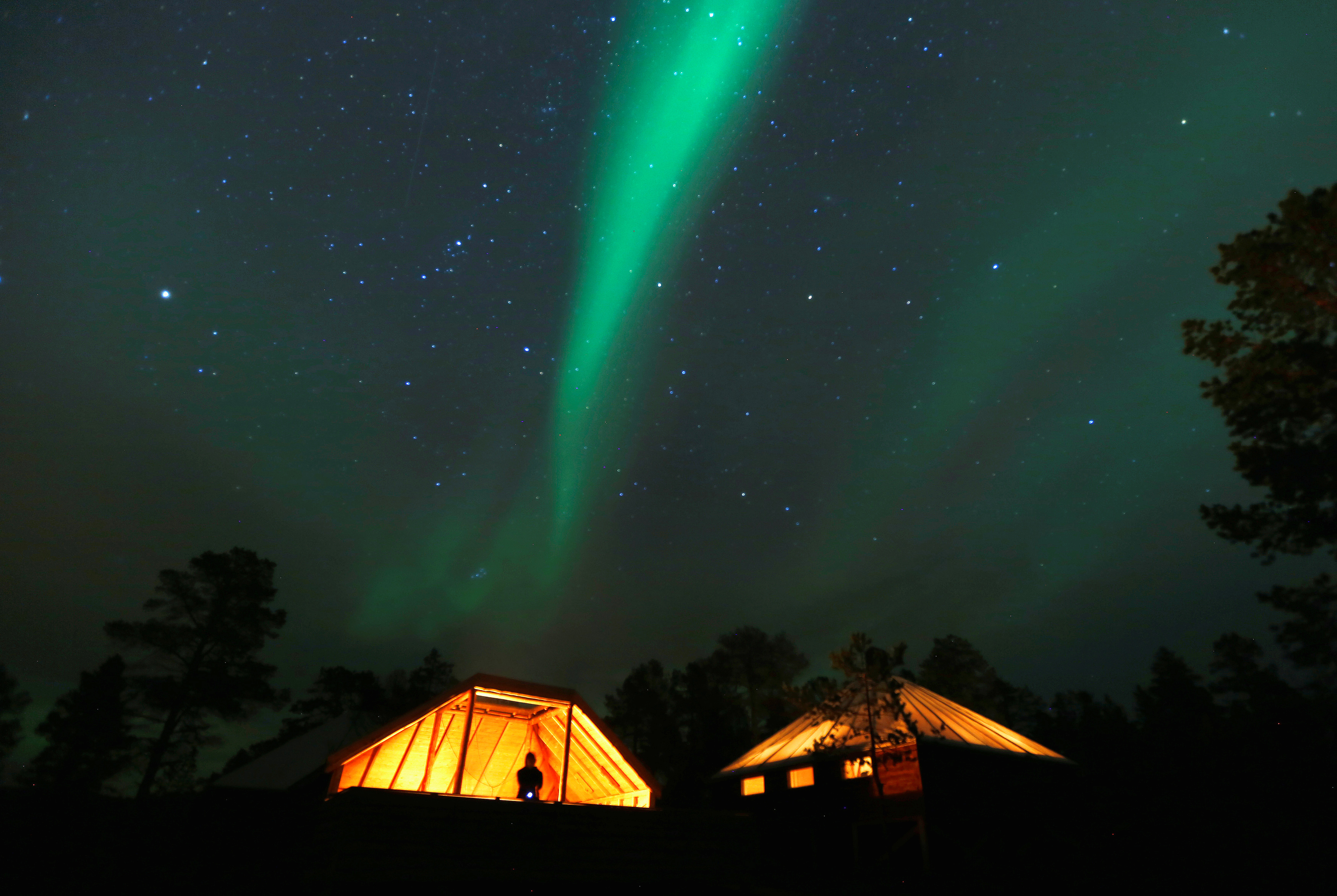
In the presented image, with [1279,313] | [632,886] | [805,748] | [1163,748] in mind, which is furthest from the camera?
[1163,748]

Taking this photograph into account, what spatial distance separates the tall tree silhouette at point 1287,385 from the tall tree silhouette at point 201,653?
36.1 m

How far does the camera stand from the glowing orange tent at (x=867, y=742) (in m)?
17.3

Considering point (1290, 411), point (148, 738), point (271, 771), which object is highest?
point (1290, 411)

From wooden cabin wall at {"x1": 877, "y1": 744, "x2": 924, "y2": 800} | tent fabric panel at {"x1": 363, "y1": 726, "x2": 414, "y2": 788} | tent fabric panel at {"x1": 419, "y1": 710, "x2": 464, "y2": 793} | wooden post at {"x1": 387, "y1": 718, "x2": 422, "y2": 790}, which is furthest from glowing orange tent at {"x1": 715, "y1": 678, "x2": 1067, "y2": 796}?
tent fabric panel at {"x1": 363, "y1": 726, "x2": 414, "y2": 788}

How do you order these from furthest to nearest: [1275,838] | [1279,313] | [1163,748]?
[1163,748], [1275,838], [1279,313]

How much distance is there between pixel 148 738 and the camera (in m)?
28.2

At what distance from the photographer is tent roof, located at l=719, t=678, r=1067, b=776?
17781 mm

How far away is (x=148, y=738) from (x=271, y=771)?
14.1 metres

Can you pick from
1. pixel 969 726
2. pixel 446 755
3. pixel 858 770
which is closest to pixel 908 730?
pixel 858 770

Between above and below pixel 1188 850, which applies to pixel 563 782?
above

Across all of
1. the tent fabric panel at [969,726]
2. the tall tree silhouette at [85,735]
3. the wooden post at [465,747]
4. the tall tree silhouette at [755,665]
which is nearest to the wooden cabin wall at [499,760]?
the wooden post at [465,747]

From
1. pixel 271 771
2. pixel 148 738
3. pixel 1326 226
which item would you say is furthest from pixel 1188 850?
pixel 148 738

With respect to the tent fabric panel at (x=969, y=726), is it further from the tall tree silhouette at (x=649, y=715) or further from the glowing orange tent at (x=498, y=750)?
the tall tree silhouette at (x=649, y=715)

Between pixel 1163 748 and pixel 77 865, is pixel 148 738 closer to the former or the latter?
pixel 77 865
